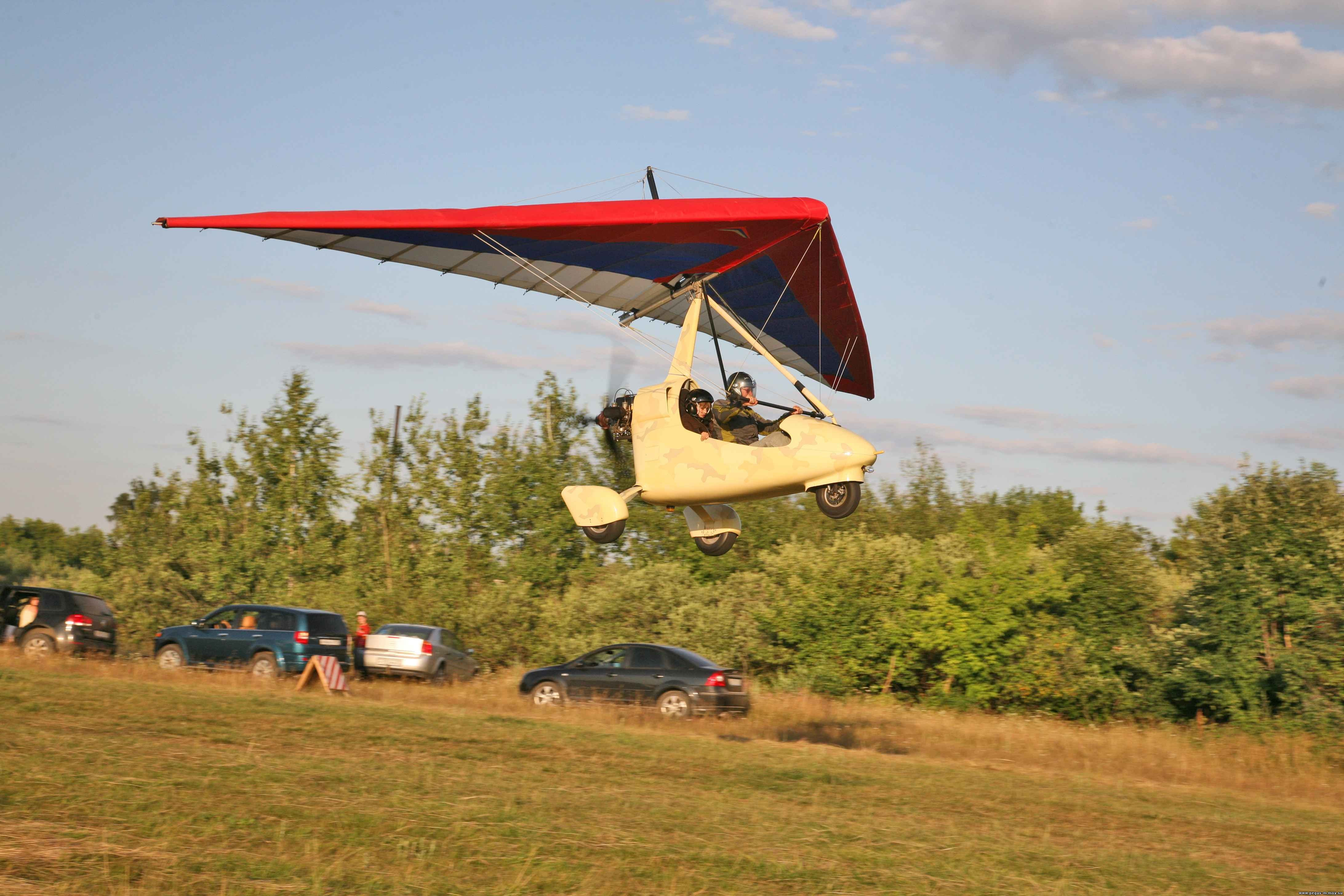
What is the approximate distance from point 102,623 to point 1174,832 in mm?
20596

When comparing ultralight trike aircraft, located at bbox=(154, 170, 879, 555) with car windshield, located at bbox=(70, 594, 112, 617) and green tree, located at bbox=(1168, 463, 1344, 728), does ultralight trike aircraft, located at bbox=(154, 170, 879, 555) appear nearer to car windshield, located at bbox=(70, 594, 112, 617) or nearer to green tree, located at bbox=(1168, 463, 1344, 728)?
green tree, located at bbox=(1168, 463, 1344, 728)

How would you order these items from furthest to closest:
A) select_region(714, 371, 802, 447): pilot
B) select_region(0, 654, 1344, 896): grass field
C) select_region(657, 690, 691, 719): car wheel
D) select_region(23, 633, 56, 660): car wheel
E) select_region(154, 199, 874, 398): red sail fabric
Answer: select_region(23, 633, 56, 660): car wheel
select_region(657, 690, 691, 719): car wheel
select_region(714, 371, 802, 447): pilot
select_region(154, 199, 874, 398): red sail fabric
select_region(0, 654, 1344, 896): grass field

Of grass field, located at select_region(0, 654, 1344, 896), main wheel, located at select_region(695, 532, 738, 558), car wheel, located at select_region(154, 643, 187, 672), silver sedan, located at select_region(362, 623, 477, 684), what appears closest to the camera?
grass field, located at select_region(0, 654, 1344, 896)

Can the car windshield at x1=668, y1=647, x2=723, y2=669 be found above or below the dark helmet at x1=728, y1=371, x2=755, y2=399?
below

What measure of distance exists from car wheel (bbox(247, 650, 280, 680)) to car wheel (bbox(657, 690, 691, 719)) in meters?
7.45

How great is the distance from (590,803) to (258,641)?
12496 millimetres

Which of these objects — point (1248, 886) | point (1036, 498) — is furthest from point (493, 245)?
point (1036, 498)

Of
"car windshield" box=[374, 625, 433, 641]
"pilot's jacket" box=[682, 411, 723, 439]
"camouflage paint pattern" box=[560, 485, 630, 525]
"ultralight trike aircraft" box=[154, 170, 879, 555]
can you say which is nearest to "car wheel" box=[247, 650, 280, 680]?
"car windshield" box=[374, 625, 433, 641]

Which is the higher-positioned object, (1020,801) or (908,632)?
(908,632)

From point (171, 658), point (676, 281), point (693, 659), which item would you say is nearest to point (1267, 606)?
point (693, 659)

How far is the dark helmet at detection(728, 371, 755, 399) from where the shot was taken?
1117cm

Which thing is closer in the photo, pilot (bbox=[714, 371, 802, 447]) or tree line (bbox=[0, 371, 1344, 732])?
pilot (bbox=[714, 371, 802, 447])

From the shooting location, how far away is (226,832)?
30.4ft

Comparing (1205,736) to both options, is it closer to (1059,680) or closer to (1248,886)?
(1059,680)
